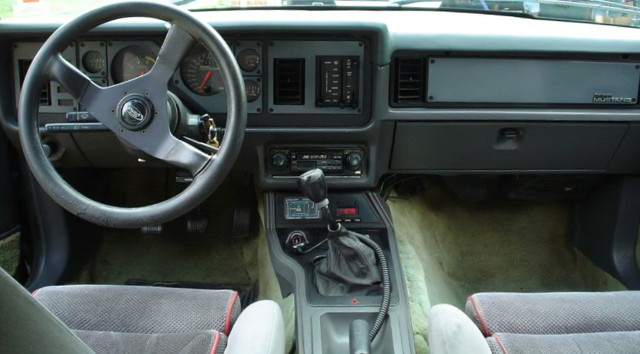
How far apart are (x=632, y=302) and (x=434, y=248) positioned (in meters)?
1.14

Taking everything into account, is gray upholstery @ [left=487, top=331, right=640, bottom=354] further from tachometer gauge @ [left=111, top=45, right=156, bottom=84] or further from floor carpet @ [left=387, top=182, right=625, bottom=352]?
tachometer gauge @ [left=111, top=45, right=156, bottom=84]

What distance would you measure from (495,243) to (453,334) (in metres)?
1.46

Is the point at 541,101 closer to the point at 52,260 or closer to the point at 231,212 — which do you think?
the point at 231,212

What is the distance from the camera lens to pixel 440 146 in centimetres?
222

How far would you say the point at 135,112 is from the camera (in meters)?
1.52

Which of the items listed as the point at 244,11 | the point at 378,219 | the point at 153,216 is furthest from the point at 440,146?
the point at 153,216

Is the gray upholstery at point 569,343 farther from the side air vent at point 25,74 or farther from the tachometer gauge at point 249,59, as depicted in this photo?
the side air vent at point 25,74

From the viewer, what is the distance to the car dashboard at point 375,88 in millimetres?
2012

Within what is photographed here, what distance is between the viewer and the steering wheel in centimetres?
146

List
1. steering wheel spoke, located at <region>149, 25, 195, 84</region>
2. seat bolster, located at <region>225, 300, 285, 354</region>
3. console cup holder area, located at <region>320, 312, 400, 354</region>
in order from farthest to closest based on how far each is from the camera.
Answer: console cup holder area, located at <region>320, 312, 400, 354</region> → steering wheel spoke, located at <region>149, 25, 195, 84</region> → seat bolster, located at <region>225, 300, 285, 354</region>

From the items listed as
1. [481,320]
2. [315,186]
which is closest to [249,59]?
[315,186]

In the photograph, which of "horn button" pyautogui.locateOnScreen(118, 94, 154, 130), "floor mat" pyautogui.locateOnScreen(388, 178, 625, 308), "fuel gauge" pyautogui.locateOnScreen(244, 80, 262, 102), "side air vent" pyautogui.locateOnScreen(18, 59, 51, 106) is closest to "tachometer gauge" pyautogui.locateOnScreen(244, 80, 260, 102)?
"fuel gauge" pyautogui.locateOnScreen(244, 80, 262, 102)

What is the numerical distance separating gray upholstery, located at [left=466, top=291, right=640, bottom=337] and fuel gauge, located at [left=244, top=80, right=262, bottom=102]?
100 centimetres

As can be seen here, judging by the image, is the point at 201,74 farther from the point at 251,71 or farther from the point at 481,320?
the point at 481,320
